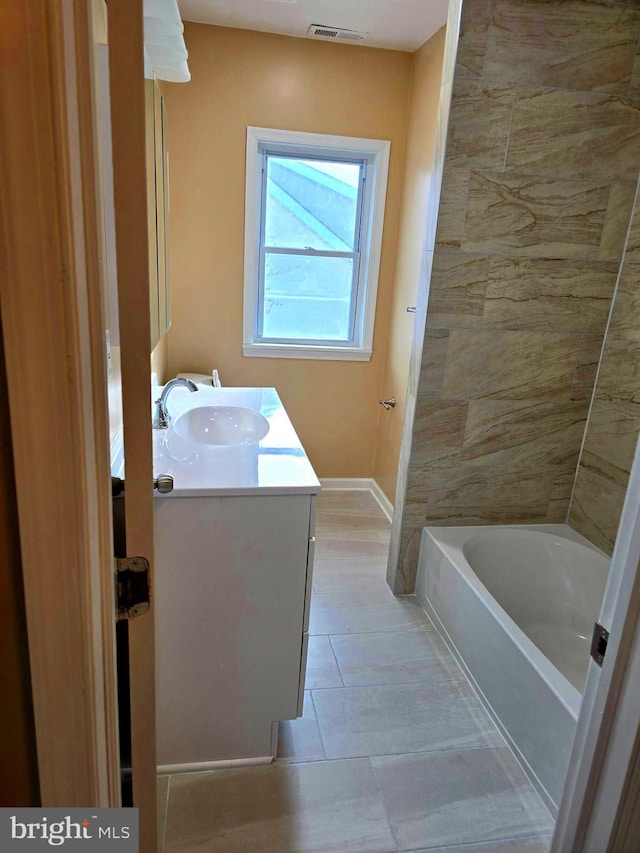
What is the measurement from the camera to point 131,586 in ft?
2.65

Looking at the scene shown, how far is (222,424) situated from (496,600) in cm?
138

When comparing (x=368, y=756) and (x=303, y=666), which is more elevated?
(x=303, y=666)

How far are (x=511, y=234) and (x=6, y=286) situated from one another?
2156 millimetres

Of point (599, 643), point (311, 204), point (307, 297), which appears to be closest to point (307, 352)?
point (307, 297)

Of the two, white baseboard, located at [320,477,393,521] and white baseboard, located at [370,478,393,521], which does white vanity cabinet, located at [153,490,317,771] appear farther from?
white baseboard, located at [320,477,393,521]

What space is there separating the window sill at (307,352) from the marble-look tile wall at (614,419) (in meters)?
1.55

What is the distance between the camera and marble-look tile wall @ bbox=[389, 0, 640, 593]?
A: 2162 mm

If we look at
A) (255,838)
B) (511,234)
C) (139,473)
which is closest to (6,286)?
(139,473)

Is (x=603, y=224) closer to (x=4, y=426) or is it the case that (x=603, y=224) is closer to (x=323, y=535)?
(x=323, y=535)

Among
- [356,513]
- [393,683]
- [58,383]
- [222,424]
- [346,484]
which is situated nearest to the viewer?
[58,383]

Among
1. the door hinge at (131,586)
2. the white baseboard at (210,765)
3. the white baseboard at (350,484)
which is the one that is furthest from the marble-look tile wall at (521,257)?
A: the door hinge at (131,586)

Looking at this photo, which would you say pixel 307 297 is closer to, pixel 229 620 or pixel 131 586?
pixel 229 620

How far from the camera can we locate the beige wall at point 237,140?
309 cm

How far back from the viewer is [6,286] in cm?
58
